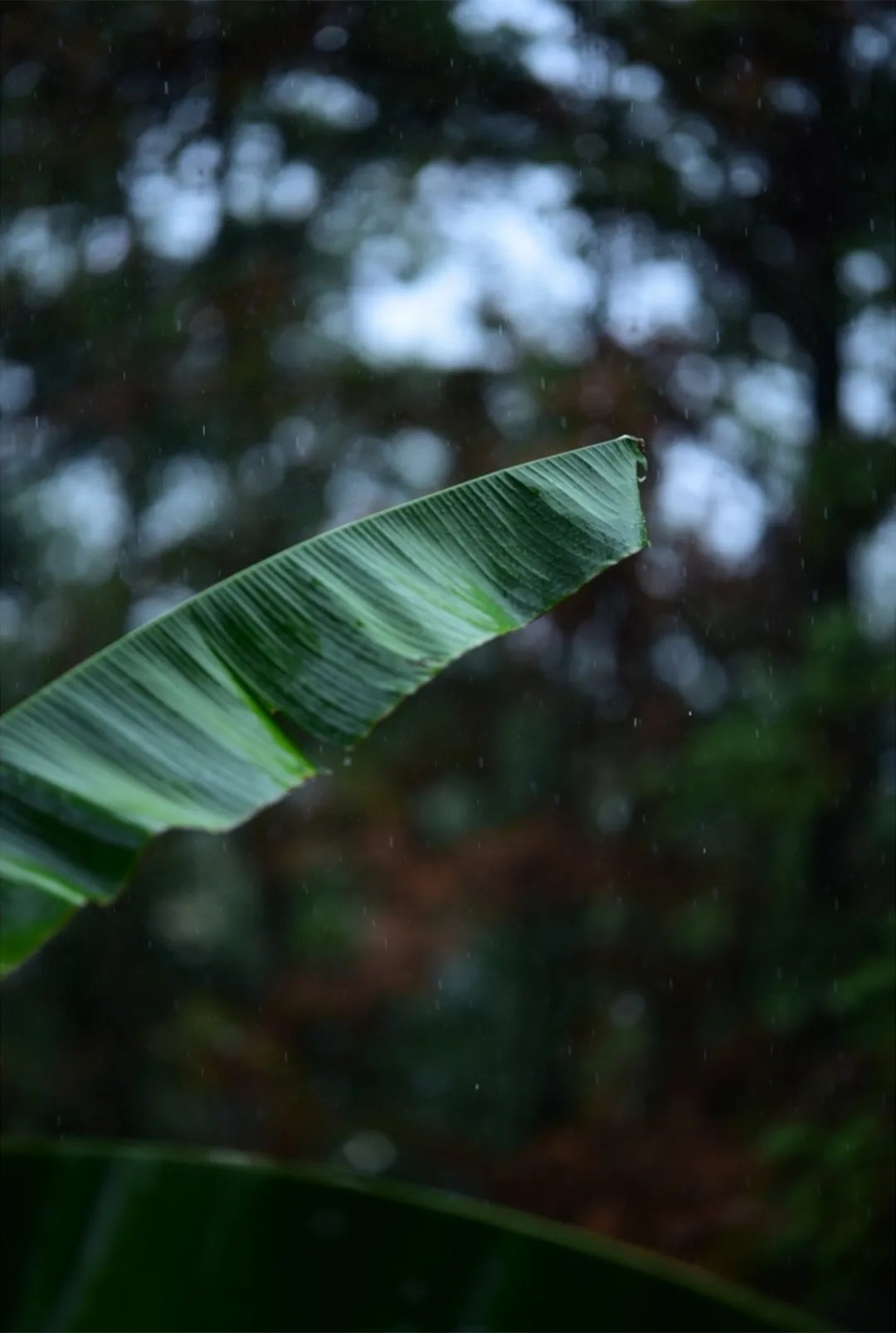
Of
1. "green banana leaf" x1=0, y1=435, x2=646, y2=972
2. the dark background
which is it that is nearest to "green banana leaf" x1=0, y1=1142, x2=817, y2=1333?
"green banana leaf" x1=0, y1=435, x2=646, y2=972

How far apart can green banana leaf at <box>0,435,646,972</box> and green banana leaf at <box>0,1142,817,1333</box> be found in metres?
0.75

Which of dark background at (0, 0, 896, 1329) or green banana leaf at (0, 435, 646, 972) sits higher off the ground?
green banana leaf at (0, 435, 646, 972)

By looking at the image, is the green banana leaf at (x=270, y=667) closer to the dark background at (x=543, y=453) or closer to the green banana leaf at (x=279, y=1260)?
the green banana leaf at (x=279, y=1260)

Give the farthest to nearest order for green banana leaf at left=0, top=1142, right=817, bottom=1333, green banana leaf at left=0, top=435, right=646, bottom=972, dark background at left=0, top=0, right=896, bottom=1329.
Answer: dark background at left=0, top=0, right=896, bottom=1329, green banana leaf at left=0, top=1142, right=817, bottom=1333, green banana leaf at left=0, top=435, right=646, bottom=972

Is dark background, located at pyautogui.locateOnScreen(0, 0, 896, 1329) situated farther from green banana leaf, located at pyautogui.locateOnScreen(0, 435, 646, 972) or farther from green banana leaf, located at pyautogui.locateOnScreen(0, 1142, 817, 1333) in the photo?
green banana leaf, located at pyautogui.locateOnScreen(0, 435, 646, 972)

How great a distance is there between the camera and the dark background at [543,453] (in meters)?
4.26

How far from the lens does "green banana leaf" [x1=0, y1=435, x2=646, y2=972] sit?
1.42 metres

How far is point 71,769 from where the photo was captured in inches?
57.0

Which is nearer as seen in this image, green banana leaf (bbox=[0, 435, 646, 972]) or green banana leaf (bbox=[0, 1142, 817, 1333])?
green banana leaf (bbox=[0, 435, 646, 972])

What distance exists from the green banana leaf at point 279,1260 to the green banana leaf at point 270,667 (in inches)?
29.7

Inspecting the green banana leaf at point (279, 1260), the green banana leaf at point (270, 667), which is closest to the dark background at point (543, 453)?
the green banana leaf at point (279, 1260)

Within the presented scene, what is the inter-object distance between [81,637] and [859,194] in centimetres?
311

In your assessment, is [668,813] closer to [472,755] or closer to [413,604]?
[472,755]

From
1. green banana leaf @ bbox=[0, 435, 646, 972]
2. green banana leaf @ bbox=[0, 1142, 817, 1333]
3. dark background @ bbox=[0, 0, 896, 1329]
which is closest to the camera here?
green banana leaf @ bbox=[0, 435, 646, 972]
